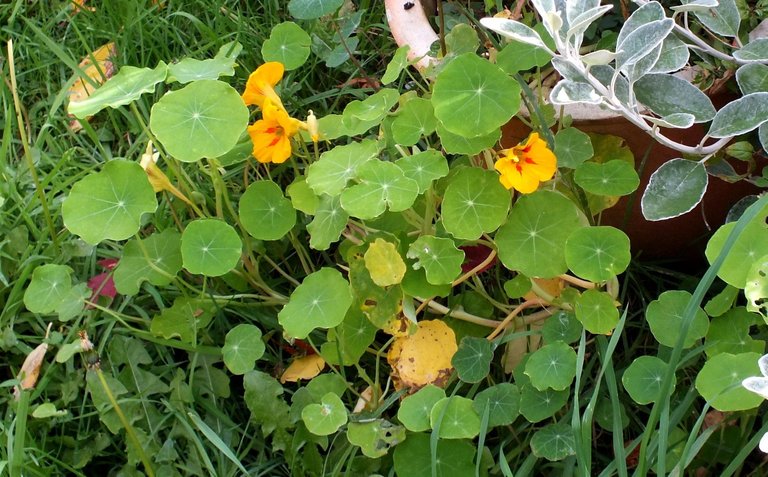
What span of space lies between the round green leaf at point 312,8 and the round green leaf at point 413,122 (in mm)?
312

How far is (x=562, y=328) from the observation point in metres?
1.45

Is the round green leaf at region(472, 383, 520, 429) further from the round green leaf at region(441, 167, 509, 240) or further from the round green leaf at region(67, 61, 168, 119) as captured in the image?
the round green leaf at region(67, 61, 168, 119)

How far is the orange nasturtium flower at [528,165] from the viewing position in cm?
134

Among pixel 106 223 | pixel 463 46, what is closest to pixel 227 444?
pixel 106 223

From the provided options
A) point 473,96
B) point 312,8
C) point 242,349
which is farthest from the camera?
point 312,8

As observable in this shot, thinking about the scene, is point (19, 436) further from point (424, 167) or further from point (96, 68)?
point (96, 68)

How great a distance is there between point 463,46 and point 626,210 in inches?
17.5

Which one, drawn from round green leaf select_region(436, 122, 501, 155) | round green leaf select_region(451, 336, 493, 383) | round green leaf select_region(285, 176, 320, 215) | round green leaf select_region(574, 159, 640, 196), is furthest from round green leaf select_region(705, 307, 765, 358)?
round green leaf select_region(285, 176, 320, 215)

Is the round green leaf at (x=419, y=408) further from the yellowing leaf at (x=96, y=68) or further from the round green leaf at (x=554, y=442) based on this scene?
the yellowing leaf at (x=96, y=68)

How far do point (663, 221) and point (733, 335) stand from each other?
1.11 ft

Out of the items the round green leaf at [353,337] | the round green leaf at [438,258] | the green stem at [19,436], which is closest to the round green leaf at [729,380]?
the round green leaf at [438,258]

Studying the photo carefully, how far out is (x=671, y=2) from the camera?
5.52ft

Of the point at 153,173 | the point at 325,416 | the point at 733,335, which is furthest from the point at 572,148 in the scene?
the point at 153,173

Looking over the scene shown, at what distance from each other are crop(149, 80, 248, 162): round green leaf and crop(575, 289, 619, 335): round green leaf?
24.4 inches
